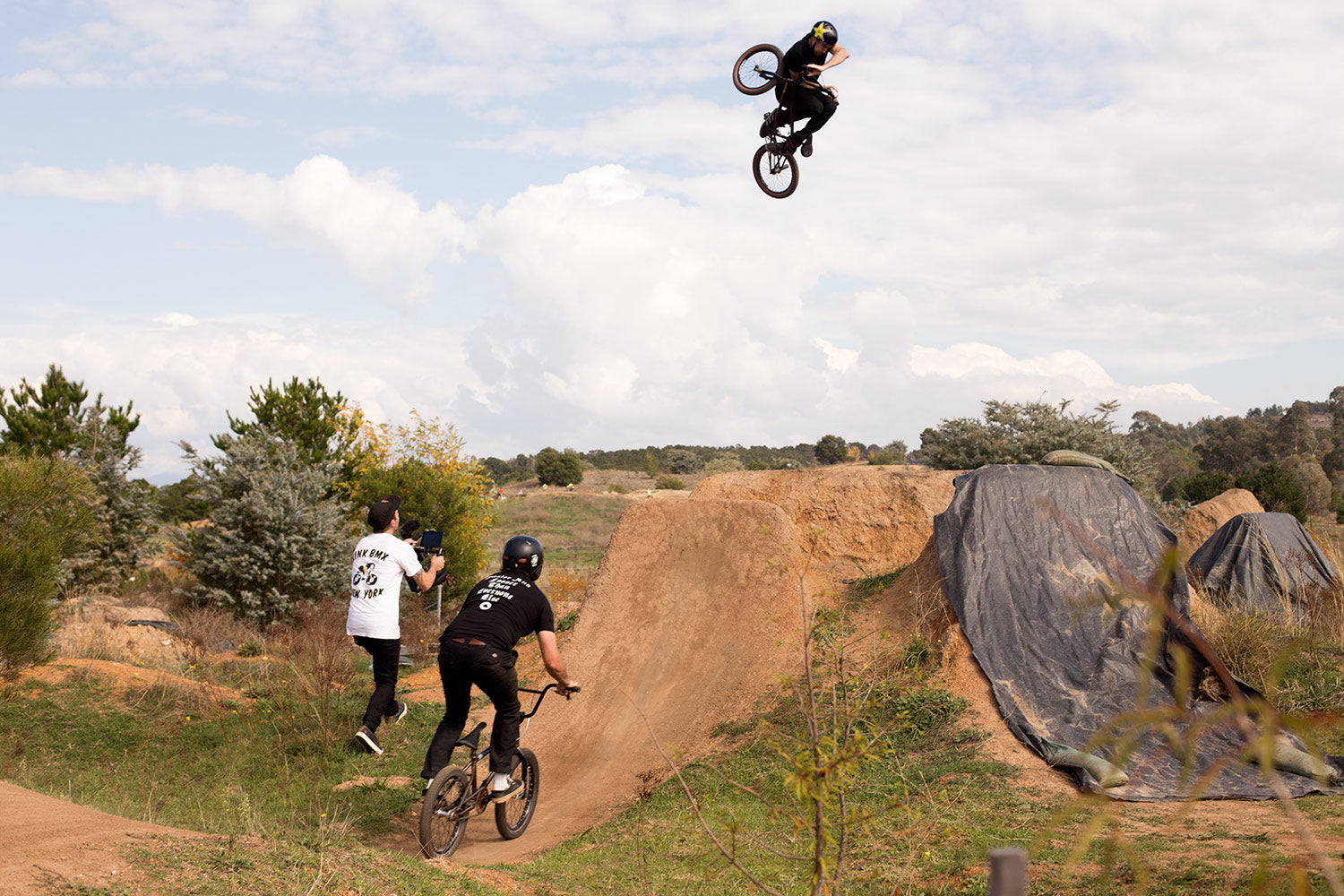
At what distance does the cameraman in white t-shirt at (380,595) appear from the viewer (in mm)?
7891

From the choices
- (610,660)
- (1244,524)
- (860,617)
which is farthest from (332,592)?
(1244,524)

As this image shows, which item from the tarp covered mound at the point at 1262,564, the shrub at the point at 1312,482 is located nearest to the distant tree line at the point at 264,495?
the tarp covered mound at the point at 1262,564

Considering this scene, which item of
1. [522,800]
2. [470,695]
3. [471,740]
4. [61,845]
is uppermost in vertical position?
[470,695]

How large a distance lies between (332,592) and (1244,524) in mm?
16626

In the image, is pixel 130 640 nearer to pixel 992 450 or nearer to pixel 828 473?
pixel 828 473

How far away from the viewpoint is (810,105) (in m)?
11.0

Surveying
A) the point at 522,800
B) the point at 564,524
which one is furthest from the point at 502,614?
the point at 564,524

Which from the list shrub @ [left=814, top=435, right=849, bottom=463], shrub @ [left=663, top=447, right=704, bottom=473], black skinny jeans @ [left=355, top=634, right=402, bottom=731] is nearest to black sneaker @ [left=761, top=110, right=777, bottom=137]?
black skinny jeans @ [left=355, top=634, right=402, bottom=731]

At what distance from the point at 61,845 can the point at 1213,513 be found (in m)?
19.0

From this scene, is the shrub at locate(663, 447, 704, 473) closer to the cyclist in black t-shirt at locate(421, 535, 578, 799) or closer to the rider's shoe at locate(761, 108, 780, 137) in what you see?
the rider's shoe at locate(761, 108, 780, 137)

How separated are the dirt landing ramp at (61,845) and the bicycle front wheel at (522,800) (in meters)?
2.55

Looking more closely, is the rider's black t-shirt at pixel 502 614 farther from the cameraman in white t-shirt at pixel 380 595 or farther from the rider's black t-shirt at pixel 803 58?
the rider's black t-shirt at pixel 803 58

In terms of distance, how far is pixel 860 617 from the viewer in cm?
1141

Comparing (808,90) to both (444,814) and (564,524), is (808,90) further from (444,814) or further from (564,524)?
(564,524)
